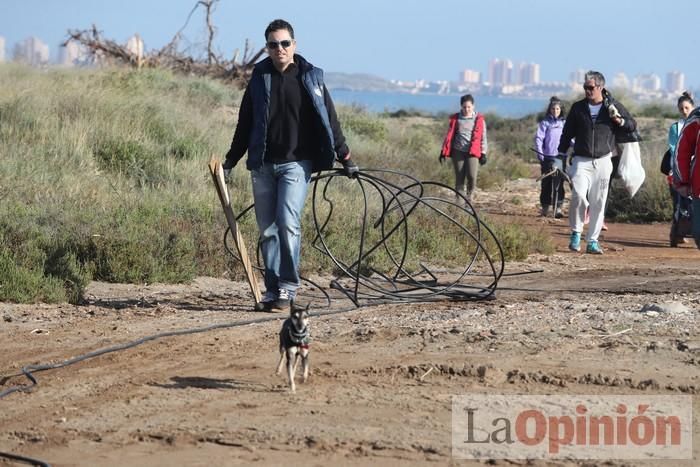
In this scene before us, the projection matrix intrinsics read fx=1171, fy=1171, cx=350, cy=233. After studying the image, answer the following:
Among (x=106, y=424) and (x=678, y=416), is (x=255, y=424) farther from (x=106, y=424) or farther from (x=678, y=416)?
(x=678, y=416)

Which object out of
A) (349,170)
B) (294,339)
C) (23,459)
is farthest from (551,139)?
(23,459)

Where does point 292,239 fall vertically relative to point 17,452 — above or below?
above

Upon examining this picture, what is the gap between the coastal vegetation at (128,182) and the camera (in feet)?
37.1

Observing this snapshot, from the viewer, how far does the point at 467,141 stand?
1894cm

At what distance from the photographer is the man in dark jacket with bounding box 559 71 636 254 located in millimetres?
13516

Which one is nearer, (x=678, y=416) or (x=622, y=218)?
(x=678, y=416)

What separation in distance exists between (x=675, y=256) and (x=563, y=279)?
3497 millimetres

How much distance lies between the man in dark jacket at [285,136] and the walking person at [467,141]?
31.9 feet

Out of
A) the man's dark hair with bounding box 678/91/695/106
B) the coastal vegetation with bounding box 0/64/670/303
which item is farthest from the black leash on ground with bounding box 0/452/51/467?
the man's dark hair with bounding box 678/91/695/106

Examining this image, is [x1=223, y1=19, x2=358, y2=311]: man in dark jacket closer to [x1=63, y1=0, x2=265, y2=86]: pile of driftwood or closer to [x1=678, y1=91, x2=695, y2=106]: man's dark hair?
[x1=678, y1=91, x2=695, y2=106]: man's dark hair

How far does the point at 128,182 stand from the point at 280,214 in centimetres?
679

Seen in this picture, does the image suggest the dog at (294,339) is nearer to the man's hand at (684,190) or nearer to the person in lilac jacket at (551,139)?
the man's hand at (684,190)

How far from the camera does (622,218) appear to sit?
2031cm

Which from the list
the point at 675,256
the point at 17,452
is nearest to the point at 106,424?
the point at 17,452
